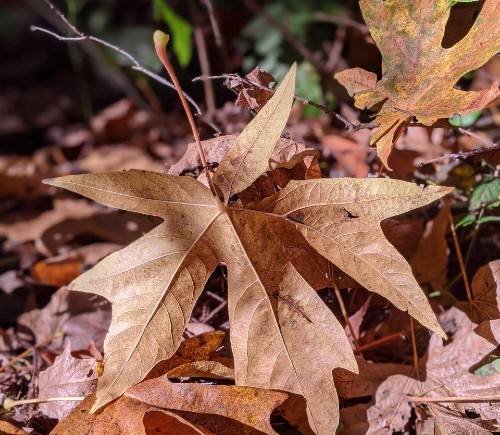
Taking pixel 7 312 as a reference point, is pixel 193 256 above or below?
above

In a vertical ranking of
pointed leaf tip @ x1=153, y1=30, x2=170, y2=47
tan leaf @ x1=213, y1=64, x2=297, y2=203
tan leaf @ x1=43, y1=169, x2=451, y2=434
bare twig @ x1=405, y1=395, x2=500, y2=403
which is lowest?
bare twig @ x1=405, y1=395, x2=500, y2=403

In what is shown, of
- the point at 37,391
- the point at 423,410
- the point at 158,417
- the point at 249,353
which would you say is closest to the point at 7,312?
the point at 37,391

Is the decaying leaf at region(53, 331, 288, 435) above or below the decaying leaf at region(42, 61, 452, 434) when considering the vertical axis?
below

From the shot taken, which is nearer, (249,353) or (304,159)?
(249,353)

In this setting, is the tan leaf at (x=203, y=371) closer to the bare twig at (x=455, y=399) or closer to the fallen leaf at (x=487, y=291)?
the bare twig at (x=455, y=399)

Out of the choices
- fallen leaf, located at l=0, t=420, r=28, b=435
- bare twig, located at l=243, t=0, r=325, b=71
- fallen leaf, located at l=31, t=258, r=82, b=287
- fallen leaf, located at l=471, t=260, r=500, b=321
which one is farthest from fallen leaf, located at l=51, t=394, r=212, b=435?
bare twig, located at l=243, t=0, r=325, b=71

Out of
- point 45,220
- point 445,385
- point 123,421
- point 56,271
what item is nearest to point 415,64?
point 445,385

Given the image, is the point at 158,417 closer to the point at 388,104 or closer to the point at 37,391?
the point at 37,391

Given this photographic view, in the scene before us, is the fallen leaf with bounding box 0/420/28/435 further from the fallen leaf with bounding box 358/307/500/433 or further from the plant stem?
the fallen leaf with bounding box 358/307/500/433

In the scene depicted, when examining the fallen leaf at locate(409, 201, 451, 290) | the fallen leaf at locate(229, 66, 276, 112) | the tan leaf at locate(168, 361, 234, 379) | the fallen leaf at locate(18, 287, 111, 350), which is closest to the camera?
the tan leaf at locate(168, 361, 234, 379)
